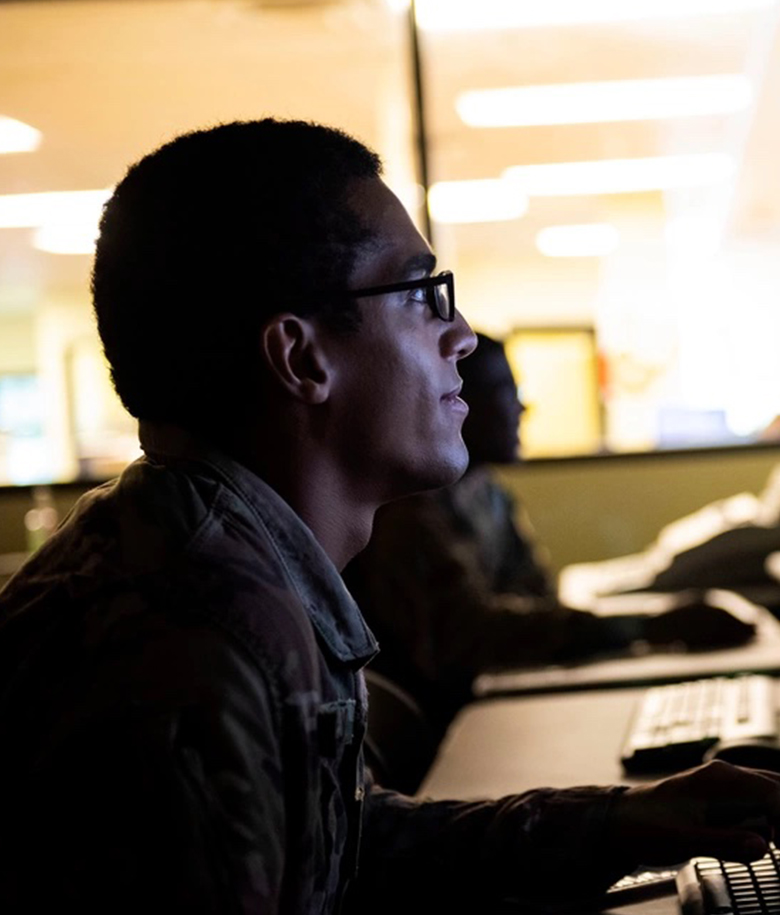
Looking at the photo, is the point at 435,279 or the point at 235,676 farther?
the point at 435,279

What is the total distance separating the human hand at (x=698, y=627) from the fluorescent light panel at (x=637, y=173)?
10.8 feet

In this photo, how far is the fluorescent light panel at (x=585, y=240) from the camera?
5699 mm

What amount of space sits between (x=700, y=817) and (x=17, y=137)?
4.77 metres

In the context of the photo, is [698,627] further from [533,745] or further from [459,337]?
[459,337]

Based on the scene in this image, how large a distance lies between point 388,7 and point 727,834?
4.59 metres

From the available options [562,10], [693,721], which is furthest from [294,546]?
[562,10]

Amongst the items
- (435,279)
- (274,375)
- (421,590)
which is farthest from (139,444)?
(421,590)

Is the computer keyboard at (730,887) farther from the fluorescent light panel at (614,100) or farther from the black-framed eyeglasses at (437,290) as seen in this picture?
the fluorescent light panel at (614,100)

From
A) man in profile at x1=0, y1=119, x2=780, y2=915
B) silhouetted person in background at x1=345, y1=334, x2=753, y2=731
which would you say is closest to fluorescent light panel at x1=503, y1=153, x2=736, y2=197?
silhouetted person in background at x1=345, y1=334, x2=753, y2=731

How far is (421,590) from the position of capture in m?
2.70

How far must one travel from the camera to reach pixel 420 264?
1133 mm

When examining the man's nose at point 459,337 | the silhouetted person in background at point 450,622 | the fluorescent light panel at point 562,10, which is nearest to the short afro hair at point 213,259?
the man's nose at point 459,337

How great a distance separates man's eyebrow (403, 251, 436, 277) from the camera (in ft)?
3.68

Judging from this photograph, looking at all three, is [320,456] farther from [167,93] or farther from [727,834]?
[167,93]
